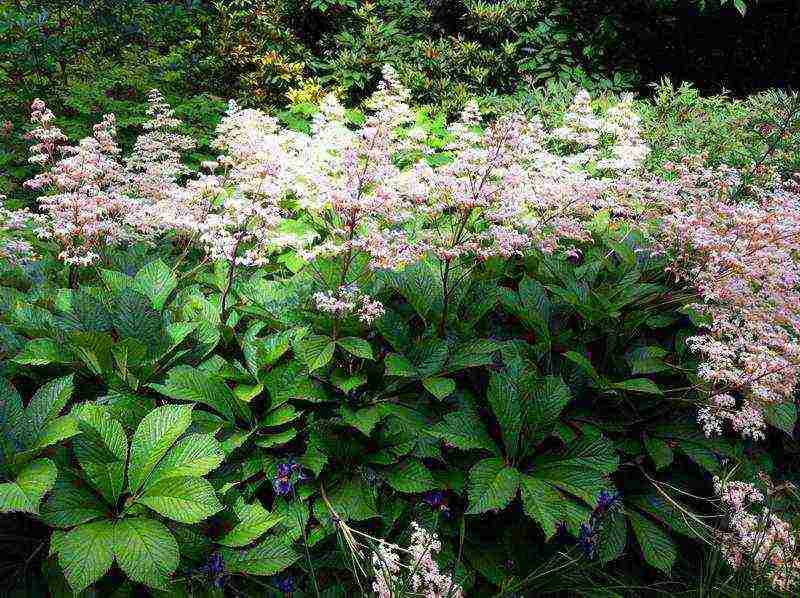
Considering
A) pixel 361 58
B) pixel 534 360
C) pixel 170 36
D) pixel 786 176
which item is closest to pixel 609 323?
pixel 534 360

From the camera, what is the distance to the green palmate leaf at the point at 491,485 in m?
2.12

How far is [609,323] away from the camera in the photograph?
286cm

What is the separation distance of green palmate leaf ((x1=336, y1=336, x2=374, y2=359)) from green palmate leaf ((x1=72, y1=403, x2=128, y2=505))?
33.5 inches

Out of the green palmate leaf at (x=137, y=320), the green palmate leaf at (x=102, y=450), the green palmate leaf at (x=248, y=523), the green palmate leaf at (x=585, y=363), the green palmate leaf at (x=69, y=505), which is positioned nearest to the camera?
the green palmate leaf at (x=69, y=505)

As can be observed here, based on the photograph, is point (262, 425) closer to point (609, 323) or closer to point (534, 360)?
point (534, 360)

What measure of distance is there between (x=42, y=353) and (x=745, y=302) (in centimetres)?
272

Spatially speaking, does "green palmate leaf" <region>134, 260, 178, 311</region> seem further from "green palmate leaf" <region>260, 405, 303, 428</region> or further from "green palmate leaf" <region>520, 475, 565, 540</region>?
"green palmate leaf" <region>520, 475, 565, 540</region>

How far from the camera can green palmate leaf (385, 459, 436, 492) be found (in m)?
2.27

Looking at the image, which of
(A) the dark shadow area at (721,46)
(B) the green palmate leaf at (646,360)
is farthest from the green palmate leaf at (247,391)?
(A) the dark shadow area at (721,46)

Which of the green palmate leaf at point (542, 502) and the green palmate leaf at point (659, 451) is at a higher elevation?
the green palmate leaf at point (542, 502)

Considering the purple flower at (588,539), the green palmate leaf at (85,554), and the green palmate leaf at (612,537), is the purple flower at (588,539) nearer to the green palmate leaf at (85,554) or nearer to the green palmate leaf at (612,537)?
the green palmate leaf at (612,537)

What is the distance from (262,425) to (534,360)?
1.24 metres

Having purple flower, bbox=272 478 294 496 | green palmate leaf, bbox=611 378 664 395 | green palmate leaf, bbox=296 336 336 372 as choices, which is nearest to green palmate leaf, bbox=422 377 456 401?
green palmate leaf, bbox=296 336 336 372

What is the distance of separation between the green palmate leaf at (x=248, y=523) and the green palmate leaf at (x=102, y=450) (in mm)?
395
